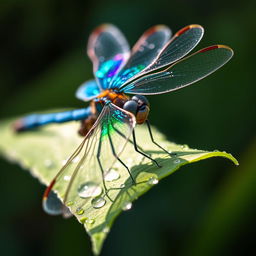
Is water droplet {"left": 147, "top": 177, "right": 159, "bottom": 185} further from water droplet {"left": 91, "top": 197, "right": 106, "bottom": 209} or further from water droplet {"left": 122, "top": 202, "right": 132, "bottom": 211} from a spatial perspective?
water droplet {"left": 91, "top": 197, "right": 106, "bottom": 209}

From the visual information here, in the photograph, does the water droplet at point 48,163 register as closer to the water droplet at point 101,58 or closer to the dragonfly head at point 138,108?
the dragonfly head at point 138,108

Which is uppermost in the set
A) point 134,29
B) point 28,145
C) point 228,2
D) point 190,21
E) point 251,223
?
point 228,2

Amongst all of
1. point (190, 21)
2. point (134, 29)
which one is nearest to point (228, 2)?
point (190, 21)

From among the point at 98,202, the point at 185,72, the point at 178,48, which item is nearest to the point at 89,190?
the point at 98,202

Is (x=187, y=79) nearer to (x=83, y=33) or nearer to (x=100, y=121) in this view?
(x=100, y=121)

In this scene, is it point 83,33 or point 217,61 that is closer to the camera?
point 217,61

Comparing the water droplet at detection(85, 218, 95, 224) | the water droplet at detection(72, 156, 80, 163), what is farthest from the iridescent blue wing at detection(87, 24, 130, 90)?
the water droplet at detection(85, 218, 95, 224)

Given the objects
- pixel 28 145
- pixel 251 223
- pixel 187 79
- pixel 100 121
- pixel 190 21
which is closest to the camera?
pixel 100 121
